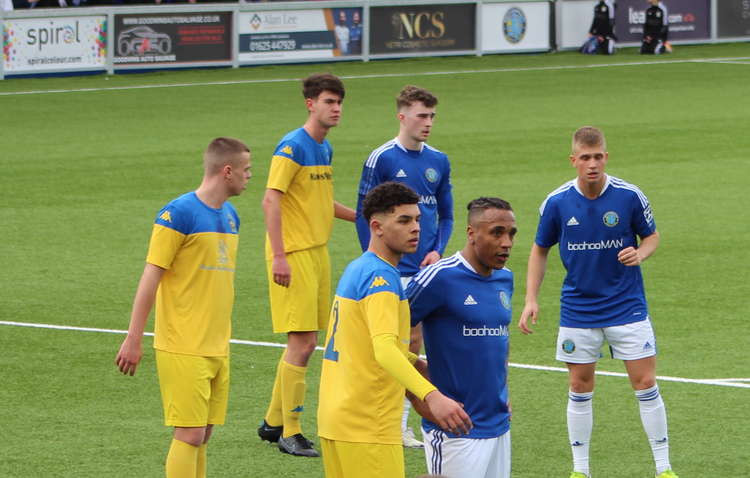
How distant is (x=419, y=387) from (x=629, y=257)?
2706 mm

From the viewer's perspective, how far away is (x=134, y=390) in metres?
10.7

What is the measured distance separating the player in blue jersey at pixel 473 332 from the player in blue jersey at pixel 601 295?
1.73 m

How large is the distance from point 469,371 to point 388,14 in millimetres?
29730

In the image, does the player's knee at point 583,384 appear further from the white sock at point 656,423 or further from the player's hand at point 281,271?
the player's hand at point 281,271

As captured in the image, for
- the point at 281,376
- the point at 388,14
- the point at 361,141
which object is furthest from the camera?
the point at 388,14

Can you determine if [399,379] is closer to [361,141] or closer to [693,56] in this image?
[361,141]

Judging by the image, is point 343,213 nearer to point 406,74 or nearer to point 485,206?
point 485,206

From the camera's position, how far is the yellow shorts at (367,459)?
21.1ft

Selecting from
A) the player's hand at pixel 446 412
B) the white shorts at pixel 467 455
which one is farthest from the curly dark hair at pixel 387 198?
the white shorts at pixel 467 455

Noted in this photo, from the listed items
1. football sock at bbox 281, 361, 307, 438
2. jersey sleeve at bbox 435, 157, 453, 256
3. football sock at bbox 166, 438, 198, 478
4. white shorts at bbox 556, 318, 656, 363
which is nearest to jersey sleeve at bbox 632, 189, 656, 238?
white shorts at bbox 556, 318, 656, 363

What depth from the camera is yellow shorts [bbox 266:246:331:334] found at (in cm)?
943

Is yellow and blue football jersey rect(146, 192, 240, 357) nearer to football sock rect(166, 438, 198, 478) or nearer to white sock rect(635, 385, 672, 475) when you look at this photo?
football sock rect(166, 438, 198, 478)

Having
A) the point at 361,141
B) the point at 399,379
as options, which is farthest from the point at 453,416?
the point at 361,141

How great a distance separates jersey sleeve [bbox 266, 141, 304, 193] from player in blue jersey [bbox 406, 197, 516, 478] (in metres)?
2.74
